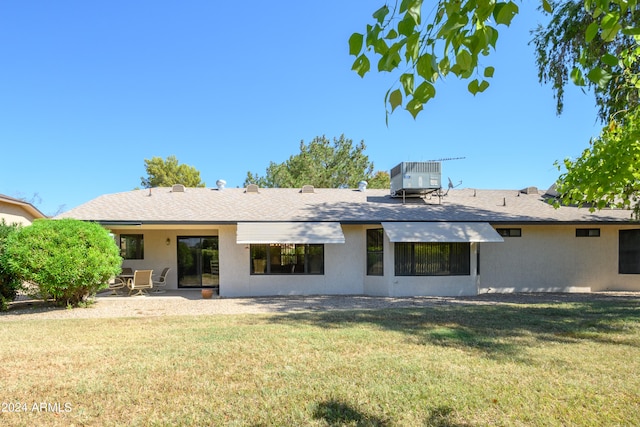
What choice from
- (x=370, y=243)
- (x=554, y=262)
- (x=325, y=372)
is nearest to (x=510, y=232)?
(x=554, y=262)

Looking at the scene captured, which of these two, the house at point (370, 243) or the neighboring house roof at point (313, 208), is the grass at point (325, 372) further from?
the neighboring house roof at point (313, 208)

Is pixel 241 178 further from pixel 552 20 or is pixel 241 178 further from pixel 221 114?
pixel 552 20

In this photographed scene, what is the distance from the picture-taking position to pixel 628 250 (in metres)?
17.8

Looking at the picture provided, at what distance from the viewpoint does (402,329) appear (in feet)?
31.0

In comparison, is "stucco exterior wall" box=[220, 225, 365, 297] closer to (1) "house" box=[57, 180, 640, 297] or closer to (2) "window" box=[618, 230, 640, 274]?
(1) "house" box=[57, 180, 640, 297]

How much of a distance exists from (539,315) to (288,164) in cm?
3451

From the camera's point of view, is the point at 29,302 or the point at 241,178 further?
the point at 241,178

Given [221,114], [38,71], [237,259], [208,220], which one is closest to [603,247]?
[237,259]

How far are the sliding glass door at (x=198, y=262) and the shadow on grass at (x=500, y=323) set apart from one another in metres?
8.91

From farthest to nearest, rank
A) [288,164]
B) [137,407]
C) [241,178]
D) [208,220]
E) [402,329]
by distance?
[241,178], [288,164], [208,220], [402,329], [137,407]

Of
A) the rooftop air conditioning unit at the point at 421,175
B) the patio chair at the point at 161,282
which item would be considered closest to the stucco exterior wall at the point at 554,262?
the rooftop air conditioning unit at the point at 421,175

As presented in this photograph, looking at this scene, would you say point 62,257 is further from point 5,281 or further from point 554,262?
point 554,262

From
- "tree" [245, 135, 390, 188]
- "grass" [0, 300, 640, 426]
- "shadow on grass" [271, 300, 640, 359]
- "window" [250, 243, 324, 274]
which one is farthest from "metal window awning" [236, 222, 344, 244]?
"tree" [245, 135, 390, 188]

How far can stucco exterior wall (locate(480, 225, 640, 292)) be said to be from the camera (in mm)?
17531
